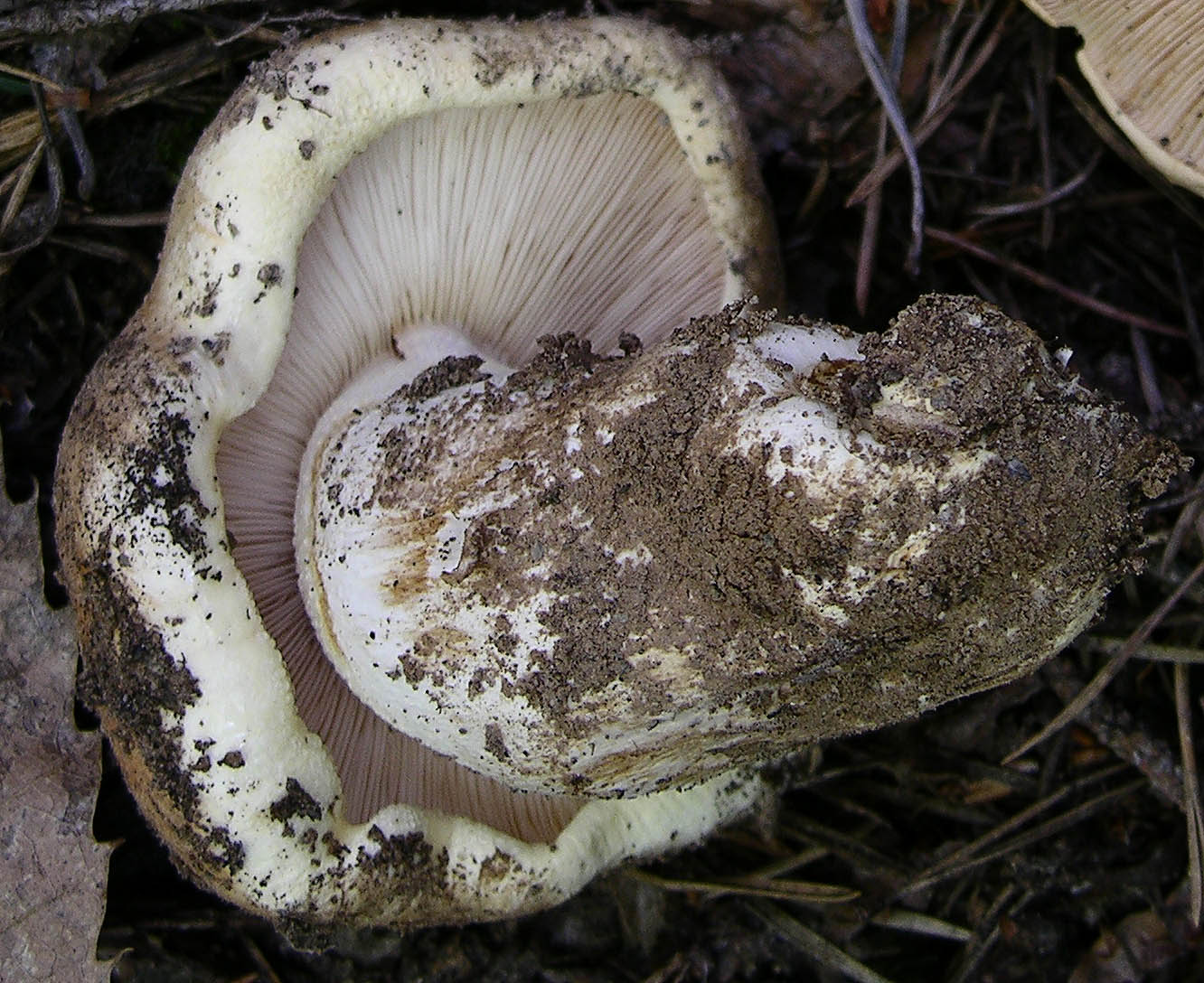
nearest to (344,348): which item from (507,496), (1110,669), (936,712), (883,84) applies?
(507,496)

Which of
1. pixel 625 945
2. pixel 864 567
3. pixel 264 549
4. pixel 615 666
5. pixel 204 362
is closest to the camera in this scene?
pixel 864 567

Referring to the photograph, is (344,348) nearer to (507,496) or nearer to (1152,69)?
(507,496)

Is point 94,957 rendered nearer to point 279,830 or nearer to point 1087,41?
point 279,830

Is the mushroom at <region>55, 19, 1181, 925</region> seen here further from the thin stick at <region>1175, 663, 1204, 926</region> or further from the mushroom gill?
the thin stick at <region>1175, 663, 1204, 926</region>

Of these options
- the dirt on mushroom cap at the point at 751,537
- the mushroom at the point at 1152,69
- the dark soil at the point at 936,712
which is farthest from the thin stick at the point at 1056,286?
the dirt on mushroom cap at the point at 751,537

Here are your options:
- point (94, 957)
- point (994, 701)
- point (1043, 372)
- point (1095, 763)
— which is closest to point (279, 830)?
point (94, 957)

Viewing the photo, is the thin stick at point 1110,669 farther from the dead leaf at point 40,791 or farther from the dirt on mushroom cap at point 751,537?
the dead leaf at point 40,791

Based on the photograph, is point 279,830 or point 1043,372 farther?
point 279,830
